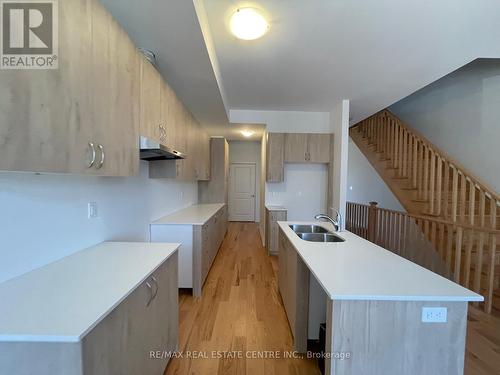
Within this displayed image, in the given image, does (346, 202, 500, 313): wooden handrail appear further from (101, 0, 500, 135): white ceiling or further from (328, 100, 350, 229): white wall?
(101, 0, 500, 135): white ceiling

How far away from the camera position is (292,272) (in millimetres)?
2057

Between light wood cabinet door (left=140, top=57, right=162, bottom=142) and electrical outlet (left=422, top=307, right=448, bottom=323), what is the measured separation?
2.05 metres

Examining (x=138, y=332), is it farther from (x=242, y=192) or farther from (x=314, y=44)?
(x=242, y=192)

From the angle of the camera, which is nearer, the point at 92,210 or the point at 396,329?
the point at 396,329

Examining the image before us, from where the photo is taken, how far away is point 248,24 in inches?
75.5

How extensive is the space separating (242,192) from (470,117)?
5.69m

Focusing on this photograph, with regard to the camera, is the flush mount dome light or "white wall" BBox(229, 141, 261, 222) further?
"white wall" BBox(229, 141, 261, 222)

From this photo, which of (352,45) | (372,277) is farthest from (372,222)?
(372,277)

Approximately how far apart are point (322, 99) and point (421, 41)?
164 cm

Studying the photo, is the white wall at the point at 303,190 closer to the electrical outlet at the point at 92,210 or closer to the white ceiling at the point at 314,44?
the white ceiling at the point at 314,44

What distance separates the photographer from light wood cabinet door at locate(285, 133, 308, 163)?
14.3ft

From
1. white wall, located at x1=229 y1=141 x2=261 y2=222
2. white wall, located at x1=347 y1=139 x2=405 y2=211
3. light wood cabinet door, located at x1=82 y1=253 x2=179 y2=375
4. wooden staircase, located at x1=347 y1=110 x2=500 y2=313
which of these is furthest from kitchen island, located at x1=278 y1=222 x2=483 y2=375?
white wall, located at x1=229 y1=141 x2=261 y2=222

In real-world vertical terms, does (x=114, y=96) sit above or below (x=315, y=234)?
above

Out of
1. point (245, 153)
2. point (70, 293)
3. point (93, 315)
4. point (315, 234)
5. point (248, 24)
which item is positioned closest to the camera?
point (93, 315)
